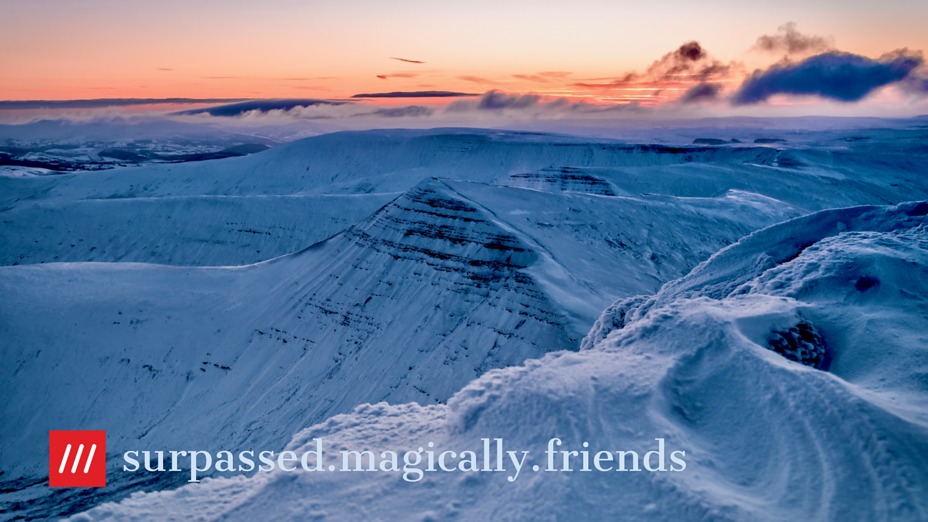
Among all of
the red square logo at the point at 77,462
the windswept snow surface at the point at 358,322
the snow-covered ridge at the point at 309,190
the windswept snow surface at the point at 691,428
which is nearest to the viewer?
the windswept snow surface at the point at 691,428

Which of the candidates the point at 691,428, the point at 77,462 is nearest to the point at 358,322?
the point at 77,462

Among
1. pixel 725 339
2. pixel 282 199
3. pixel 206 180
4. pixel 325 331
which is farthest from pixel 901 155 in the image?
pixel 206 180

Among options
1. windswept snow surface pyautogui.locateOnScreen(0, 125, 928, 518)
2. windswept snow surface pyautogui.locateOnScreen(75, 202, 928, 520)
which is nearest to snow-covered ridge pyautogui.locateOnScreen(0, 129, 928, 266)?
windswept snow surface pyautogui.locateOnScreen(0, 125, 928, 518)

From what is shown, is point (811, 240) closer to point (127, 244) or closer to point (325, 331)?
point (325, 331)

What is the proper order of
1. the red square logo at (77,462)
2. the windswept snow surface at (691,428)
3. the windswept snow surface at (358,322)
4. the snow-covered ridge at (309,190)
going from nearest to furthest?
the windswept snow surface at (691,428)
the red square logo at (77,462)
the windswept snow surface at (358,322)
the snow-covered ridge at (309,190)

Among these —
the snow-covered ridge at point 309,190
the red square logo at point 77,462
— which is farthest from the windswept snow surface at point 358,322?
the snow-covered ridge at point 309,190

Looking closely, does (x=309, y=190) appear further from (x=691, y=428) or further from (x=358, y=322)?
(x=691, y=428)

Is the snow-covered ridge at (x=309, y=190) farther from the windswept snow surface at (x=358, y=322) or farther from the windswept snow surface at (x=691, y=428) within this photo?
the windswept snow surface at (x=691, y=428)

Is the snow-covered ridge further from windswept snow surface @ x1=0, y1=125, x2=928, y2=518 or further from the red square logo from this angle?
the red square logo
